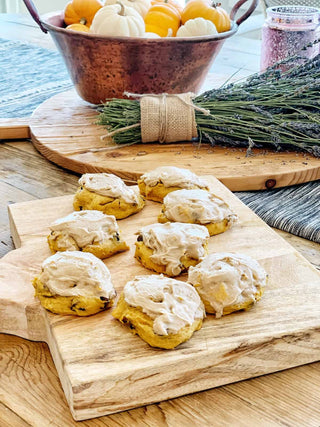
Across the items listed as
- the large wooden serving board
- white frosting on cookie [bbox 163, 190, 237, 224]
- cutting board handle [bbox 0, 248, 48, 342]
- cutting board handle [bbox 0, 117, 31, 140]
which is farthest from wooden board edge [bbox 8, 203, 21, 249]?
cutting board handle [bbox 0, 117, 31, 140]

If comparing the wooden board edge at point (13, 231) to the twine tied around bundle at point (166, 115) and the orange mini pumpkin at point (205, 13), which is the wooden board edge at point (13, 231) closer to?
the twine tied around bundle at point (166, 115)

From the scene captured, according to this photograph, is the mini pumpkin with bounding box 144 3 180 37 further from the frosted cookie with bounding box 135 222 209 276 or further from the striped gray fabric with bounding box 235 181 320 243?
the frosted cookie with bounding box 135 222 209 276

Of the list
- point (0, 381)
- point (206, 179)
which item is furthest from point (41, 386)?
point (206, 179)

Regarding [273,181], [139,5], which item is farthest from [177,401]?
[139,5]

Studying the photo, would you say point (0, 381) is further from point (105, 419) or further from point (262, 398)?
point (262, 398)

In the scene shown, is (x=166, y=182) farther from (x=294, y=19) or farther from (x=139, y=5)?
(x=294, y=19)

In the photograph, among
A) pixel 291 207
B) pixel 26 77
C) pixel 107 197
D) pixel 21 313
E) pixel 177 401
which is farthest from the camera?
pixel 26 77
